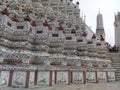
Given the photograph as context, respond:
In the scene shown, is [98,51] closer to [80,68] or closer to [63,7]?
[80,68]

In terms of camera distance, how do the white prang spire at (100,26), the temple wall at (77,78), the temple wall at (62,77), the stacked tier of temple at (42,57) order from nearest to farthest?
the stacked tier of temple at (42,57), the temple wall at (62,77), the temple wall at (77,78), the white prang spire at (100,26)

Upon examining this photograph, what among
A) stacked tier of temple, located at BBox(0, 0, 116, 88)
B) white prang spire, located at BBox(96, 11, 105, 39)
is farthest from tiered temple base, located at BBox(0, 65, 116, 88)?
white prang spire, located at BBox(96, 11, 105, 39)

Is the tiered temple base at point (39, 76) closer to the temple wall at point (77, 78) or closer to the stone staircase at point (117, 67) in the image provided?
the temple wall at point (77, 78)

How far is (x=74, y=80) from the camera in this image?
1301 centimetres

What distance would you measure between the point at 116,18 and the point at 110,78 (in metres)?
22.4

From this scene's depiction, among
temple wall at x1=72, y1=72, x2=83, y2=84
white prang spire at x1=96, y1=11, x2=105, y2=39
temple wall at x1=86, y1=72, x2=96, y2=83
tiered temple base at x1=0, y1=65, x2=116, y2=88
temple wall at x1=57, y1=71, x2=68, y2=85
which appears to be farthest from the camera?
white prang spire at x1=96, y1=11, x2=105, y2=39

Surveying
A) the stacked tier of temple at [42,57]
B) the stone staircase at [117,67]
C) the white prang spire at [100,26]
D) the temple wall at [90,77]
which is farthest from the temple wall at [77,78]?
the white prang spire at [100,26]

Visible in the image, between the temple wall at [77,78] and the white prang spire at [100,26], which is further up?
the white prang spire at [100,26]

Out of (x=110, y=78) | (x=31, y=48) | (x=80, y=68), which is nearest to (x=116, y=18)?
(x=110, y=78)

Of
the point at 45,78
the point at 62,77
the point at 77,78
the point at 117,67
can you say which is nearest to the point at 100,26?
the point at 117,67

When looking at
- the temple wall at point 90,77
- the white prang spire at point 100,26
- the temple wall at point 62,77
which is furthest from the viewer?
the white prang spire at point 100,26

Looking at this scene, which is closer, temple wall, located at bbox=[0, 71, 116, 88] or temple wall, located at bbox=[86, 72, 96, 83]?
temple wall, located at bbox=[0, 71, 116, 88]

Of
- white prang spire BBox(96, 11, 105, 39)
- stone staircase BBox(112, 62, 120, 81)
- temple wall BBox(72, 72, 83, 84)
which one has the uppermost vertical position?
white prang spire BBox(96, 11, 105, 39)

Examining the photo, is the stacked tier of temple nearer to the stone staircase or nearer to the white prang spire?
the stone staircase
